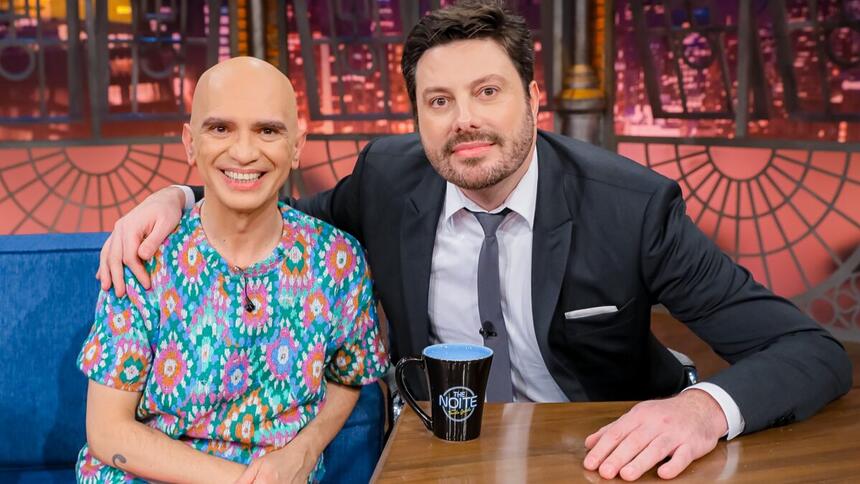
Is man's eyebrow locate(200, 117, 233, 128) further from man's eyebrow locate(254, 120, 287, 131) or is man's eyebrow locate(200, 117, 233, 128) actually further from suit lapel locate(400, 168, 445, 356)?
suit lapel locate(400, 168, 445, 356)

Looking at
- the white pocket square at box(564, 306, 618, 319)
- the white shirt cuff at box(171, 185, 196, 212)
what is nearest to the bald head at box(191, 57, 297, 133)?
the white shirt cuff at box(171, 185, 196, 212)

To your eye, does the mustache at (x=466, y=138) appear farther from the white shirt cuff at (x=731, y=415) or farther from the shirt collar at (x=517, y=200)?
the white shirt cuff at (x=731, y=415)

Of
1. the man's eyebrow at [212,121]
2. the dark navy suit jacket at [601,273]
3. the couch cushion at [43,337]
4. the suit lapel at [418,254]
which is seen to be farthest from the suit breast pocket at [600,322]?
the couch cushion at [43,337]

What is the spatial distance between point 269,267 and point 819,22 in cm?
354

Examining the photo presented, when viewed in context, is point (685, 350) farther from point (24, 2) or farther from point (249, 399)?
point (24, 2)

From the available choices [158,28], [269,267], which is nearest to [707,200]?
[158,28]

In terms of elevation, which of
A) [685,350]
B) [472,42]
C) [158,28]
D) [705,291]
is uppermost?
[158,28]

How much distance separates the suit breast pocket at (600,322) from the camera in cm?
181

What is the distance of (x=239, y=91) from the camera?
1.50 m

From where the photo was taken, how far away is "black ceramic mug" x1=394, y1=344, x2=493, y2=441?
125 centimetres

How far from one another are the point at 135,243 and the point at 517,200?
725 mm

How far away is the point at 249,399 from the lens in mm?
1568

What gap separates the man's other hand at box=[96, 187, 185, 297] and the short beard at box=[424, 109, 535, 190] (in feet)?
1.61

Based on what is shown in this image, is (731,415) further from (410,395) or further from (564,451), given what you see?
(410,395)
